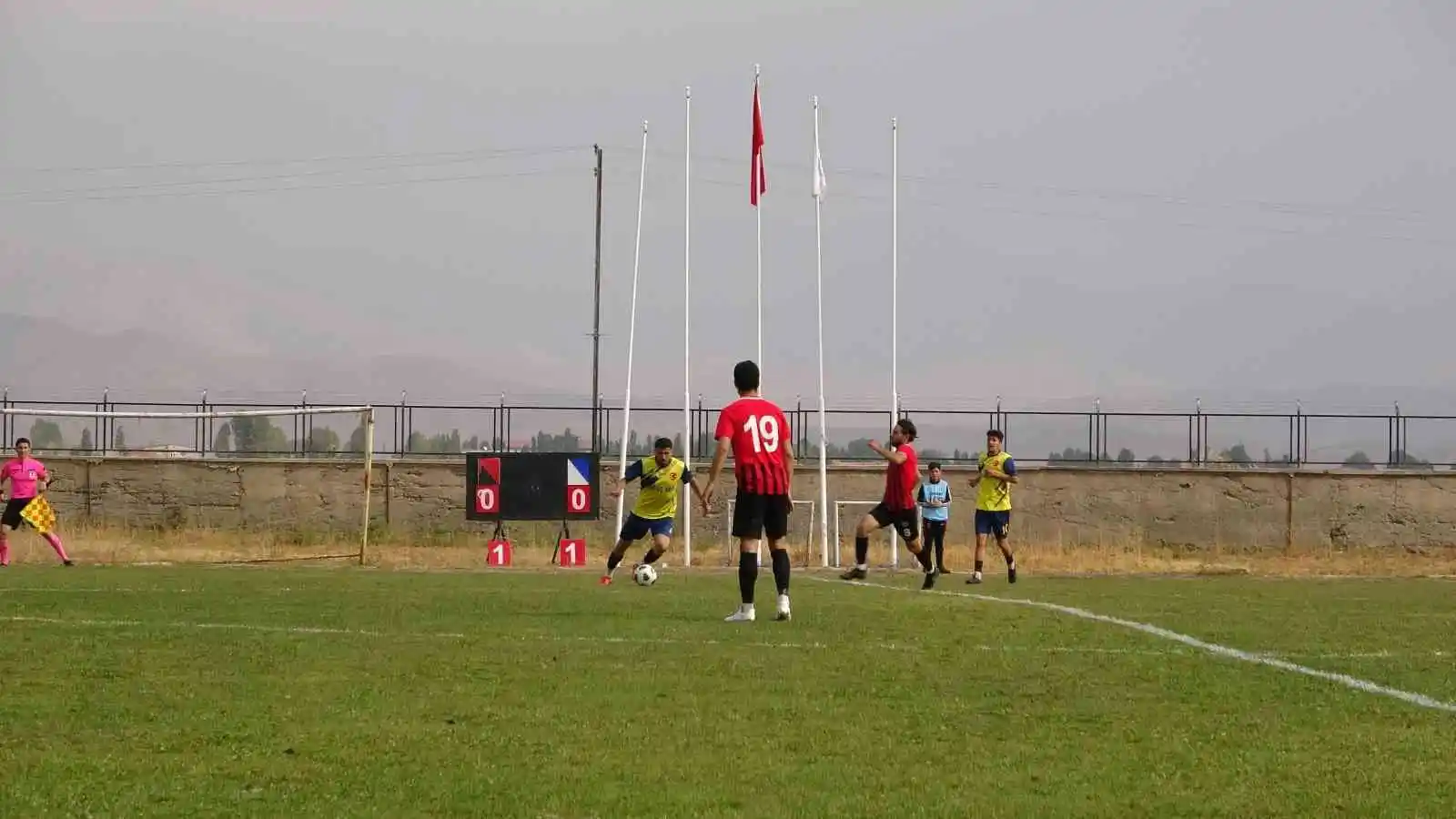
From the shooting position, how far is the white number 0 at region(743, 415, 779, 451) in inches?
529

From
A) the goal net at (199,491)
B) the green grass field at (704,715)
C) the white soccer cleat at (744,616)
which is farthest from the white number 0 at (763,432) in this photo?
the goal net at (199,491)

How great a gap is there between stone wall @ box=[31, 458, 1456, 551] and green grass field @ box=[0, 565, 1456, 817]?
1051 inches

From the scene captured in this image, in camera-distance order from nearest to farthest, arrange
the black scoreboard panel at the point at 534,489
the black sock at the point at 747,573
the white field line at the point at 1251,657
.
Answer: the white field line at the point at 1251,657, the black sock at the point at 747,573, the black scoreboard panel at the point at 534,489

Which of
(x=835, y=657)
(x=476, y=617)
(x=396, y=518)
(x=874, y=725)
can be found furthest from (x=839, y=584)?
(x=396, y=518)

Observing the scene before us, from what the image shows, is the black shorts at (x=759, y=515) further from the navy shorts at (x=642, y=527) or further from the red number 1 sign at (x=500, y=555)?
the red number 1 sign at (x=500, y=555)

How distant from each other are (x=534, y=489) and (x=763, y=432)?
21.2 meters

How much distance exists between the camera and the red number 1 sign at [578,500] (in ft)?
112

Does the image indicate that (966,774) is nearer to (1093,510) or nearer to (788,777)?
(788,777)

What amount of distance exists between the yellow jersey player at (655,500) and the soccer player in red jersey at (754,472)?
7.10m

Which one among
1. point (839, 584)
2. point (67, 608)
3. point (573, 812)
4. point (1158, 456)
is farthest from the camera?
point (1158, 456)

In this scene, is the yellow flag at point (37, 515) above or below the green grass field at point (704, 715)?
above

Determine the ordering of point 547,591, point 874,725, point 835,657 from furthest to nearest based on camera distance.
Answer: point 547,591 → point 835,657 → point 874,725

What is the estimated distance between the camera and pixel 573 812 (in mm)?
5602

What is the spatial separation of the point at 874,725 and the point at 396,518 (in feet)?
113
